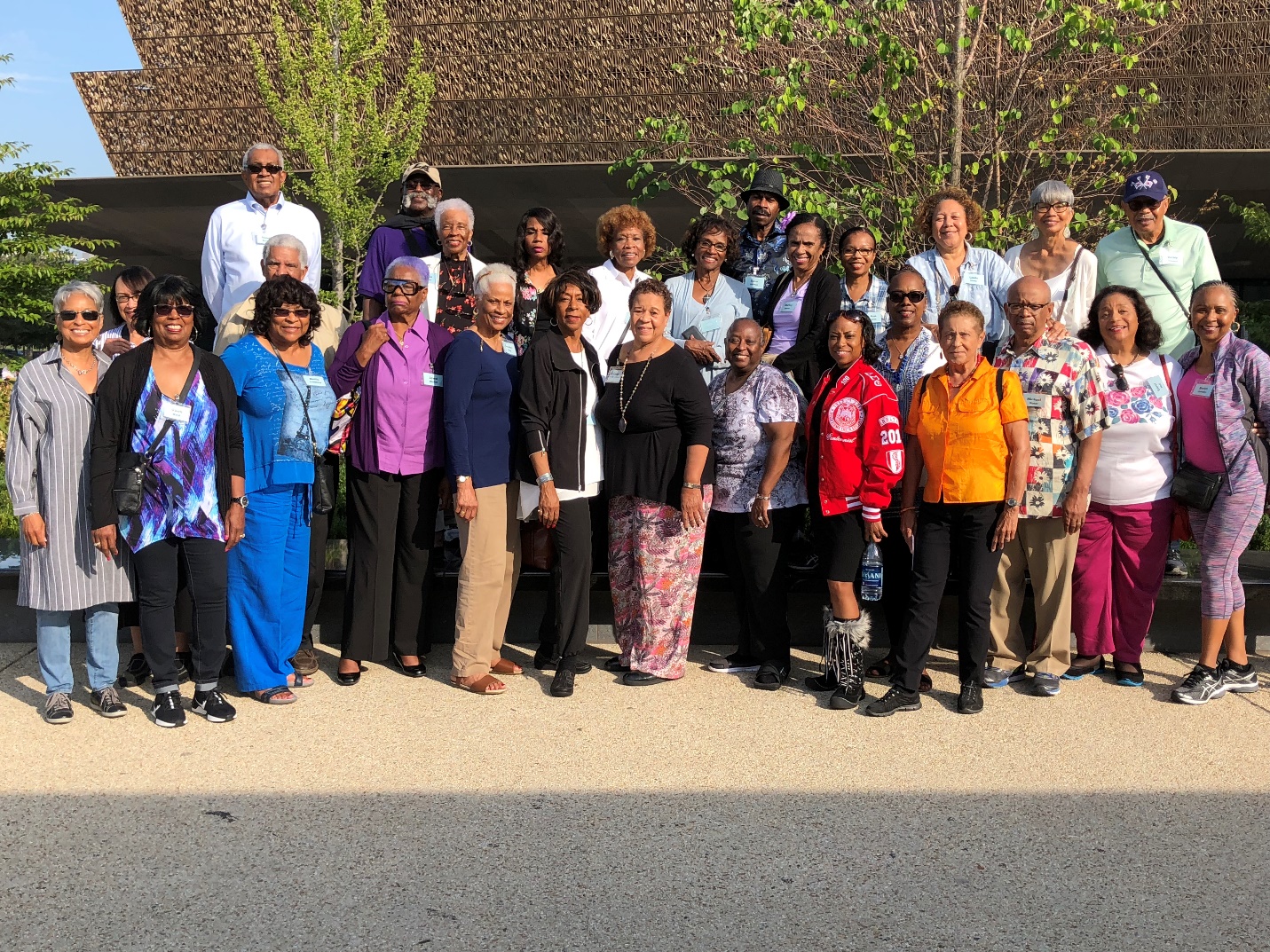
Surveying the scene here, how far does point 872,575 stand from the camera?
5.32 m

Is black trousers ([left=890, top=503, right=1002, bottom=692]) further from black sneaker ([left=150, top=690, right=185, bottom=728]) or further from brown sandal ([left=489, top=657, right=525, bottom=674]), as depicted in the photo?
black sneaker ([left=150, top=690, right=185, bottom=728])

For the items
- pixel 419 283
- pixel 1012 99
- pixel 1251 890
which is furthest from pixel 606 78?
pixel 1251 890

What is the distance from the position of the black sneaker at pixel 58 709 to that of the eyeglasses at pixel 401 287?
240 centimetres

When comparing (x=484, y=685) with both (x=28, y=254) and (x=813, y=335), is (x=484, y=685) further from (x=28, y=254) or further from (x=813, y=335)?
(x=28, y=254)

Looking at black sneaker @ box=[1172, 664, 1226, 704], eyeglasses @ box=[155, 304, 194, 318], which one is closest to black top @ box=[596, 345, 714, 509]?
eyeglasses @ box=[155, 304, 194, 318]

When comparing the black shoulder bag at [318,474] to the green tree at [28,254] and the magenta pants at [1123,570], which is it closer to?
the magenta pants at [1123,570]

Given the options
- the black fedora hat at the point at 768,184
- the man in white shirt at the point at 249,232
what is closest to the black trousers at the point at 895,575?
the black fedora hat at the point at 768,184

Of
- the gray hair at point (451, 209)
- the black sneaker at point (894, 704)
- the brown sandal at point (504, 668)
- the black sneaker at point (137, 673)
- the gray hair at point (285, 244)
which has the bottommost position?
the black sneaker at point (137, 673)

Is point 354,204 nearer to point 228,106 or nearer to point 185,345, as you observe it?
point 228,106

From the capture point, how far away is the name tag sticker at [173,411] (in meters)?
4.91

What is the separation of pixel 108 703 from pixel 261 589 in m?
0.83

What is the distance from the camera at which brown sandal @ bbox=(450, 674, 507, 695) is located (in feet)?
17.9

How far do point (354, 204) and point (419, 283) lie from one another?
588 inches

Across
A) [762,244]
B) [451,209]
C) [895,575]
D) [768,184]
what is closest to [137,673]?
[451,209]
